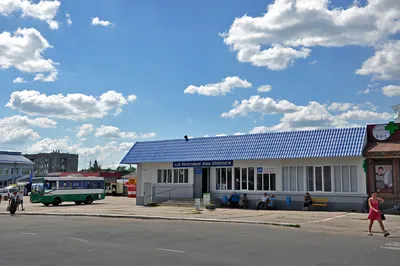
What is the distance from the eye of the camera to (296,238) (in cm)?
1506

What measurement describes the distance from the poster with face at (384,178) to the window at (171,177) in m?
15.4

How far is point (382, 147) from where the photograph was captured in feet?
86.8

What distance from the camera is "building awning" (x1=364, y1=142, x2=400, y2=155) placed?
25794 millimetres

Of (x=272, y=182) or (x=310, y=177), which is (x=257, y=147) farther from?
(x=310, y=177)

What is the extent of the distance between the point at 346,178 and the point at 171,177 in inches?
602

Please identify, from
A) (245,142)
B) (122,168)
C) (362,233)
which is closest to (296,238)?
(362,233)

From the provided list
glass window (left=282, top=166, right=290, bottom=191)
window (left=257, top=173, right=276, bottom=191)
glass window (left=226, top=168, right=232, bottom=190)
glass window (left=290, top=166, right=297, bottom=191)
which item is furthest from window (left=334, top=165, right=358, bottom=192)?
glass window (left=226, top=168, right=232, bottom=190)

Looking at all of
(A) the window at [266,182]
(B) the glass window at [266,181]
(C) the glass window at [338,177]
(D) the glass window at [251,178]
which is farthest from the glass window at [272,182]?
(C) the glass window at [338,177]

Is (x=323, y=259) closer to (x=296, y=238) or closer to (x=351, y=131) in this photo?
(x=296, y=238)

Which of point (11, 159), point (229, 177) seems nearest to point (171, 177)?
point (229, 177)

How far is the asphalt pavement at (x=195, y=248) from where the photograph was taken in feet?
33.9

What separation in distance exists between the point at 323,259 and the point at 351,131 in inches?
742

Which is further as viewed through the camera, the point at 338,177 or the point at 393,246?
the point at 338,177

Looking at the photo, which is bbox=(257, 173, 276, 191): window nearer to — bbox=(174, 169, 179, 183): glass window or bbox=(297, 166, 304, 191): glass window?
bbox=(297, 166, 304, 191): glass window
